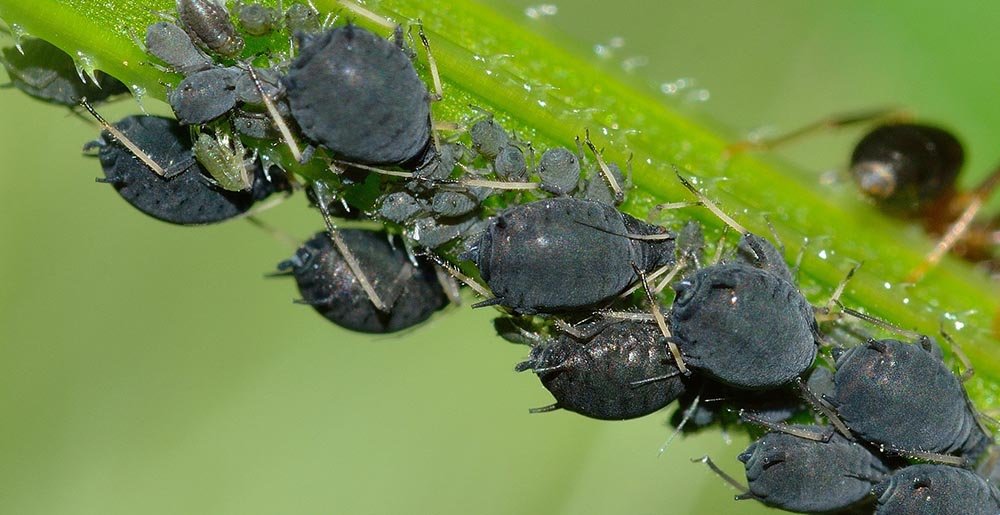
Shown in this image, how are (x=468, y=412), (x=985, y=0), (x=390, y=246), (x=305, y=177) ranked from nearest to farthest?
(x=305, y=177) → (x=390, y=246) → (x=468, y=412) → (x=985, y=0)

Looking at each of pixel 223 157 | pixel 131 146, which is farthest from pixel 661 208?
pixel 131 146

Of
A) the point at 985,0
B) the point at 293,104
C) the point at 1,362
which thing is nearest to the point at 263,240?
the point at 1,362

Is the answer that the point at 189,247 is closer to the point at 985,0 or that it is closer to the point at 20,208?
the point at 20,208

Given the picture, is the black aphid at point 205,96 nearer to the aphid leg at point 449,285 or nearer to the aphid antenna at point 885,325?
the aphid leg at point 449,285

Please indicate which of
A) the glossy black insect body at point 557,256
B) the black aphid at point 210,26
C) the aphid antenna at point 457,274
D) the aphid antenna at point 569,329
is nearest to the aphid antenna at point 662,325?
the glossy black insect body at point 557,256

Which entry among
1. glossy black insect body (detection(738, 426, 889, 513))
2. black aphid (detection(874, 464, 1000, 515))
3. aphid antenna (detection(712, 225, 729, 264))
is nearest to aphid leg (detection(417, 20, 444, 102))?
aphid antenna (detection(712, 225, 729, 264))
